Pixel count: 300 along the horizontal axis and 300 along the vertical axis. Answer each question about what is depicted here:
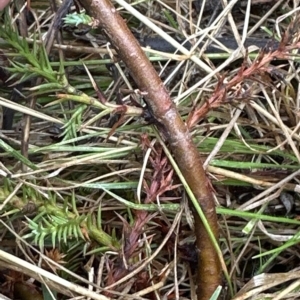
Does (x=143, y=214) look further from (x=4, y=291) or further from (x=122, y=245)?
(x=4, y=291)

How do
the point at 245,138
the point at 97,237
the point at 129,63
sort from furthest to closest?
1. the point at 245,138
2. the point at 97,237
3. the point at 129,63

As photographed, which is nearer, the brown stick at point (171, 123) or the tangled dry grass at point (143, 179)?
the brown stick at point (171, 123)

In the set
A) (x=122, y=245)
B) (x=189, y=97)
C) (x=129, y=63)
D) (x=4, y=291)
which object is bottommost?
(x=4, y=291)

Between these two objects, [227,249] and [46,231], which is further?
[227,249]

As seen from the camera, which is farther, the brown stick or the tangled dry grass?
the tangled dry grass

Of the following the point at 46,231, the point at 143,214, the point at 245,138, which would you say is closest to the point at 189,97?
the point at 245,138

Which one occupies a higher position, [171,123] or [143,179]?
[171,123]

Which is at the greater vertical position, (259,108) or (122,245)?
(259,108)

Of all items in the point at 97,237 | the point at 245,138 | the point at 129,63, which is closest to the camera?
the point at 129,63
